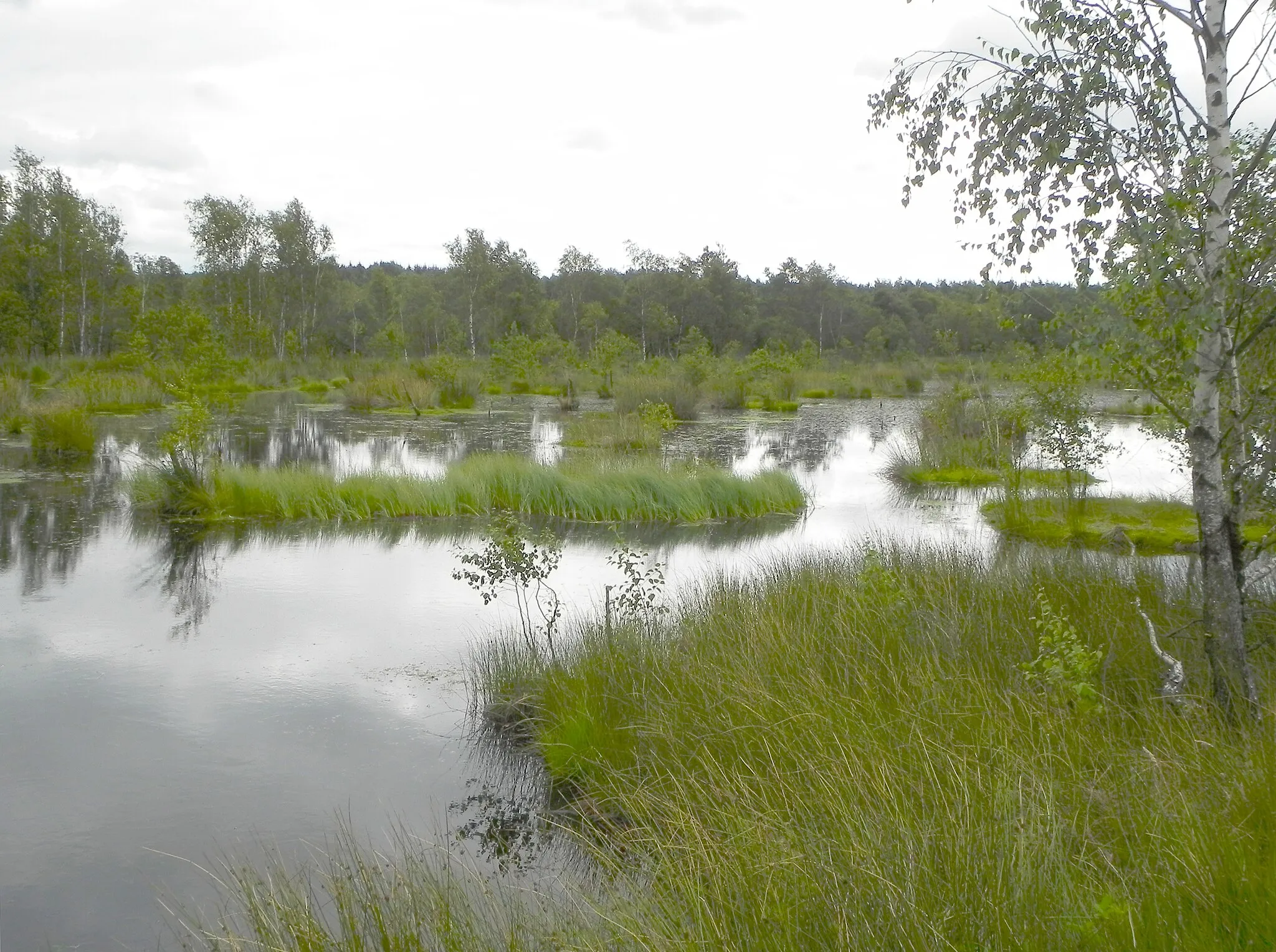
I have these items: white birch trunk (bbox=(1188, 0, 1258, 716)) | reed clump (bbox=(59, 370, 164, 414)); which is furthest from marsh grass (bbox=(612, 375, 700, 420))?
white birch trunk (bbox=(1188, 0, 1258, 716))

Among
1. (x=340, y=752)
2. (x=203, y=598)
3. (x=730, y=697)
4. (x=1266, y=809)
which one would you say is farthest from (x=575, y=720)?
(x=203, y=598)

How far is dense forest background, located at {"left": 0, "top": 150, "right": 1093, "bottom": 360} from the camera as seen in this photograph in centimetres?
4078

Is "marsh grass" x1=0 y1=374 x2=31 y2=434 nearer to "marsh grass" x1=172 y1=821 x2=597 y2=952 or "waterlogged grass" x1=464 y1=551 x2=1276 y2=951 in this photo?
"waterlogged grass" x1=464 y1=551 x2=1276 y2=951

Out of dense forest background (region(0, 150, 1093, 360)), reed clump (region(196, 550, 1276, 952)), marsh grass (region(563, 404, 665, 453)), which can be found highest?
dense forest background (region(0, 150, 1093, 360))

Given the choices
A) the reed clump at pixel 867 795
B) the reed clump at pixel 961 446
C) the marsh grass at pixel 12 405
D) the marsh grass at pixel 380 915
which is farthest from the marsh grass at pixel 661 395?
the marsh grass at pixel 380 915

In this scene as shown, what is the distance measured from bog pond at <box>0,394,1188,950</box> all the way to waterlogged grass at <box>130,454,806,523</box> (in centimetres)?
47

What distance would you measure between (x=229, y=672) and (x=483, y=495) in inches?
252

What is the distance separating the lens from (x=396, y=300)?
68.9 m

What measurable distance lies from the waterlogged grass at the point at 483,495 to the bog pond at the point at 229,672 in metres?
0.47

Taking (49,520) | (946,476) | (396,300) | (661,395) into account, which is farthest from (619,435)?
(396,300)

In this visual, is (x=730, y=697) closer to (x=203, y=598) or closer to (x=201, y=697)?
(x=201, y=697)

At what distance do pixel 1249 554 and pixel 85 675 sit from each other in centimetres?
678

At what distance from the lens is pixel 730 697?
4.58 metres

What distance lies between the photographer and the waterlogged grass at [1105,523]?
10969 millimetres
